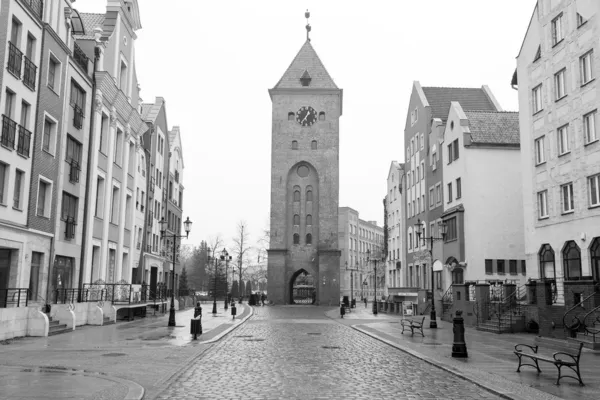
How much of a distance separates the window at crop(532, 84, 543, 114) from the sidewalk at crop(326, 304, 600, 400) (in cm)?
1187

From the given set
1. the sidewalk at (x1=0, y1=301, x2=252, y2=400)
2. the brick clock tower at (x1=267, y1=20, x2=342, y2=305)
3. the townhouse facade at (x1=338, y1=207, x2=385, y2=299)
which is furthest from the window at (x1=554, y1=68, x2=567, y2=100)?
the townhouse facade at (x1=338, y1=207, x2=385, y2=299)

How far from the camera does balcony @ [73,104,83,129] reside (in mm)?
29547

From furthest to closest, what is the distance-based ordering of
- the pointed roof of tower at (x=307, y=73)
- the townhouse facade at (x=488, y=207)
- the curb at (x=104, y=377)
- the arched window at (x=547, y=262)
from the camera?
the pointed roof of tower at (x=307, y=73), the townhouse facade at (x=488, y=207), the arched window at (x=547, y=262), the curb at (x=104, y=377)

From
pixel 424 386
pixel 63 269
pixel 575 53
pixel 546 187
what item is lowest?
pixel 424 386

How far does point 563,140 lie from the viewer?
27.7 meters

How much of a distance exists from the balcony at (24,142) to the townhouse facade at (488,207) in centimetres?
2554

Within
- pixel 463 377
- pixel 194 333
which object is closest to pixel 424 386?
pixel 463 377

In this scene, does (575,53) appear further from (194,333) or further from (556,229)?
(194,333)

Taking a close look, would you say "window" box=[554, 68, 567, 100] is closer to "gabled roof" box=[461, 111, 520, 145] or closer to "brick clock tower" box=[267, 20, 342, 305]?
"gabled roof" box=[461, 111, 520, 145]

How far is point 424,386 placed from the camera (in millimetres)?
11820

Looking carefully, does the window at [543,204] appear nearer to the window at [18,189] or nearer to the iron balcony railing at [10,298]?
the iron balcony railing at [10,298]

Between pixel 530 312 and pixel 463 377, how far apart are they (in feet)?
47.0

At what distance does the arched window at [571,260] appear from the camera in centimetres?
2625

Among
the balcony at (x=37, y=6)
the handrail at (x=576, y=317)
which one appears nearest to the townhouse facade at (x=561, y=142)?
the handrail at (x=576, y=317)
